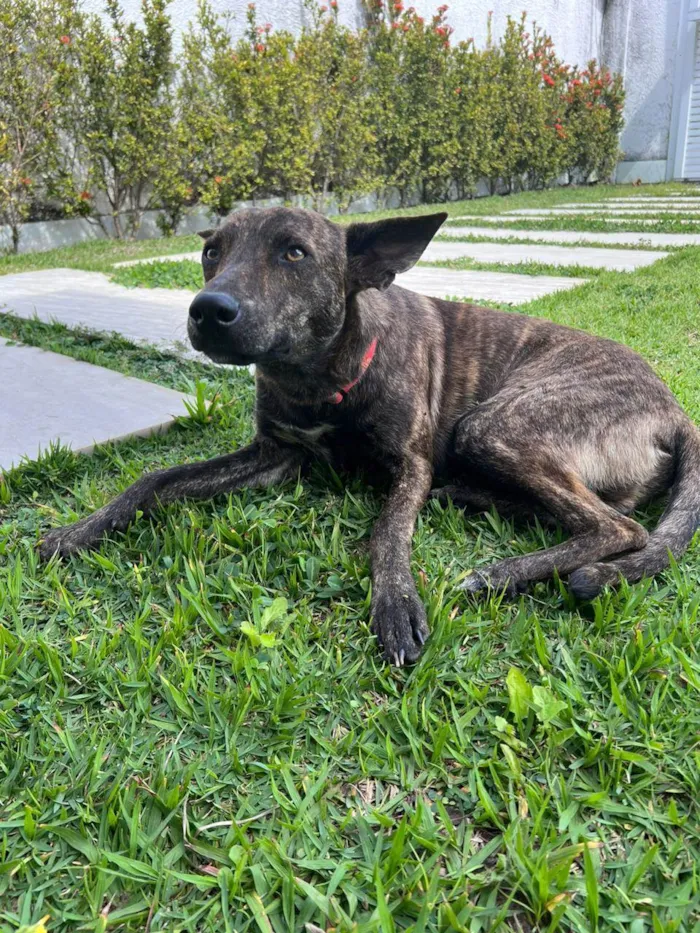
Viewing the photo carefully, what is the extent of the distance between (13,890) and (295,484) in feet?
6.04

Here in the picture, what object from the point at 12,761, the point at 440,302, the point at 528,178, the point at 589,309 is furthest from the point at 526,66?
the point at 12,761

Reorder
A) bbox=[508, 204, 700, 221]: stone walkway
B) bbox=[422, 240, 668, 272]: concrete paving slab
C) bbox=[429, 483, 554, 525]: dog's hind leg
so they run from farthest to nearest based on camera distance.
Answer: bbox=[508, 204, 700, 221]: stone walkway
bbox=[422, 240, 668, 272]: concrete paving slab
bbox=[429, 483, 554, 525]: dog's hind leg

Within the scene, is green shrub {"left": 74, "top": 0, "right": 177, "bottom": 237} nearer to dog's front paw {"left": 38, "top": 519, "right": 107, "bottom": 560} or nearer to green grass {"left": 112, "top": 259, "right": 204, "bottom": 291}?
green grass {"left": 112, "top": 259, "right": 204, "bottom": 291}

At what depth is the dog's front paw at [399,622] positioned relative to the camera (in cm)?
197

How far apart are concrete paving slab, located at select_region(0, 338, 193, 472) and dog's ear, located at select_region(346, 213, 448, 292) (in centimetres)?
124

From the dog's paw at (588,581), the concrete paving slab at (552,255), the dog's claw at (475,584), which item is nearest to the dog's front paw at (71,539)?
the dog's claw at (475,584)

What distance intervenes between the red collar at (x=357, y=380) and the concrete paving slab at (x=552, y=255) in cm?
469

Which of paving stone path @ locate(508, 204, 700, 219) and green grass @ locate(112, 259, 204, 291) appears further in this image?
paving stone path @ locate(508, 204, 700, 219)

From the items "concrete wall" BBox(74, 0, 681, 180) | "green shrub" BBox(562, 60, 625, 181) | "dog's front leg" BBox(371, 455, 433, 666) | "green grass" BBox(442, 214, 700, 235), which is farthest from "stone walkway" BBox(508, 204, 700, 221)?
"dog's front leg" BBox(371, 455, 433, 666)

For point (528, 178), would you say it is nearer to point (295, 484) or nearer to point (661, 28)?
point (661, 28)

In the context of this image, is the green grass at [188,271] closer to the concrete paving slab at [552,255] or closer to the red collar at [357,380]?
the concrete paving slab at [552,255]

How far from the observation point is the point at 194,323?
7.91 ft

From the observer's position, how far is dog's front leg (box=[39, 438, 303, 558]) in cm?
250

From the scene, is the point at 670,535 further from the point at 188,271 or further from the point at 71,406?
the point at 188,271
